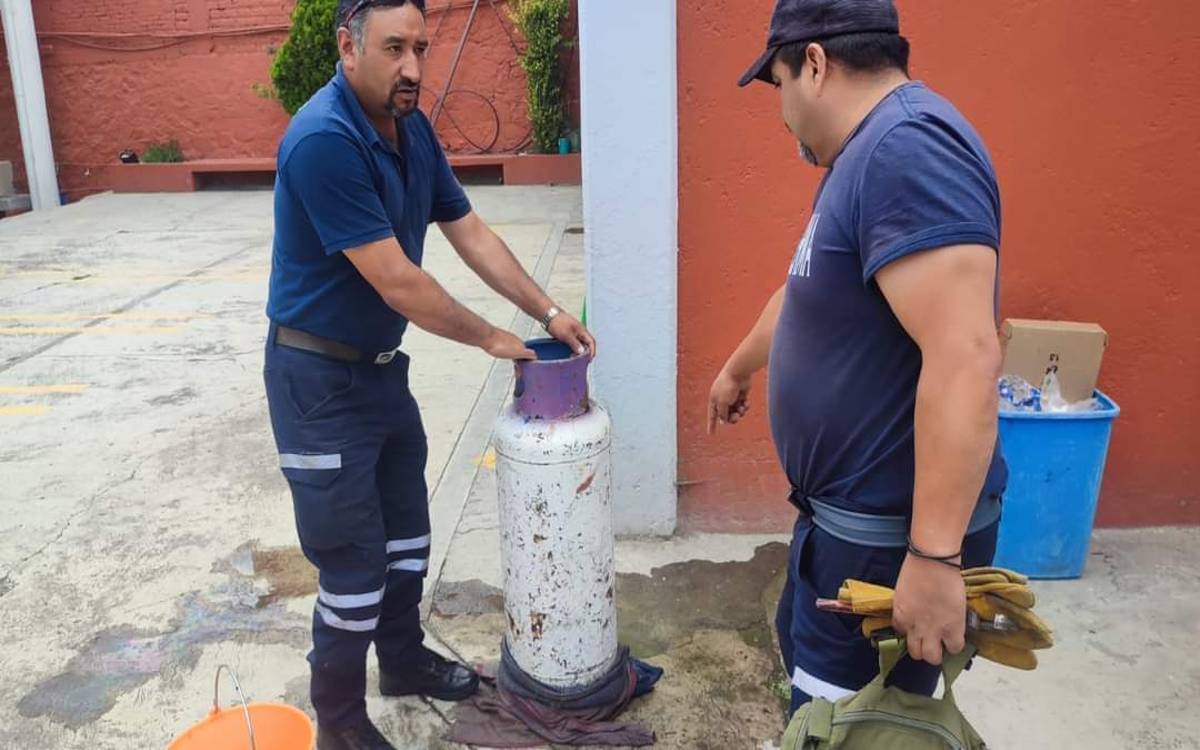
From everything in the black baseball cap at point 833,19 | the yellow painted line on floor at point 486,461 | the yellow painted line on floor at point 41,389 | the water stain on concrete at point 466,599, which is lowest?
the yellow painted line on floor at point 41,389

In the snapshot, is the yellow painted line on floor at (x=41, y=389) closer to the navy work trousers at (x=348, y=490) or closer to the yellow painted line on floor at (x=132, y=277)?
the yellow painted line on floor at (x=132, y=277)

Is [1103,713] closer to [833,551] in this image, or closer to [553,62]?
[833,551]

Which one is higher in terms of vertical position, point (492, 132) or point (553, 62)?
point (553, 62)

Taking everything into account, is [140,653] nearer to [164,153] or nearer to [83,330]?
[83,330]

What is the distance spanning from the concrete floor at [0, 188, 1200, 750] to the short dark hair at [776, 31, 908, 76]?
1.92 m

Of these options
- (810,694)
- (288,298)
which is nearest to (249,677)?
(288,298)

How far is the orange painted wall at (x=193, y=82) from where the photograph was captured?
50.0ft

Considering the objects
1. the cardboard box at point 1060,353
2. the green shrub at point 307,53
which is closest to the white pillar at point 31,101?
the green shrub at point 307,53

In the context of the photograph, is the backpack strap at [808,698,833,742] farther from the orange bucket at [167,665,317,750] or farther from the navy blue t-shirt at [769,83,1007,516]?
the orange bucket at [167,665,317,750]

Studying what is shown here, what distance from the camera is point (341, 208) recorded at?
223 cm

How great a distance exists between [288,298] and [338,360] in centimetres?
20

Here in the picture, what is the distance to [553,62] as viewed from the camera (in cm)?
1438

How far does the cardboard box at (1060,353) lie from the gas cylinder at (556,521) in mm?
1654

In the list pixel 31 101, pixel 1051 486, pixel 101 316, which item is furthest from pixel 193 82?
pixel 1051 486
